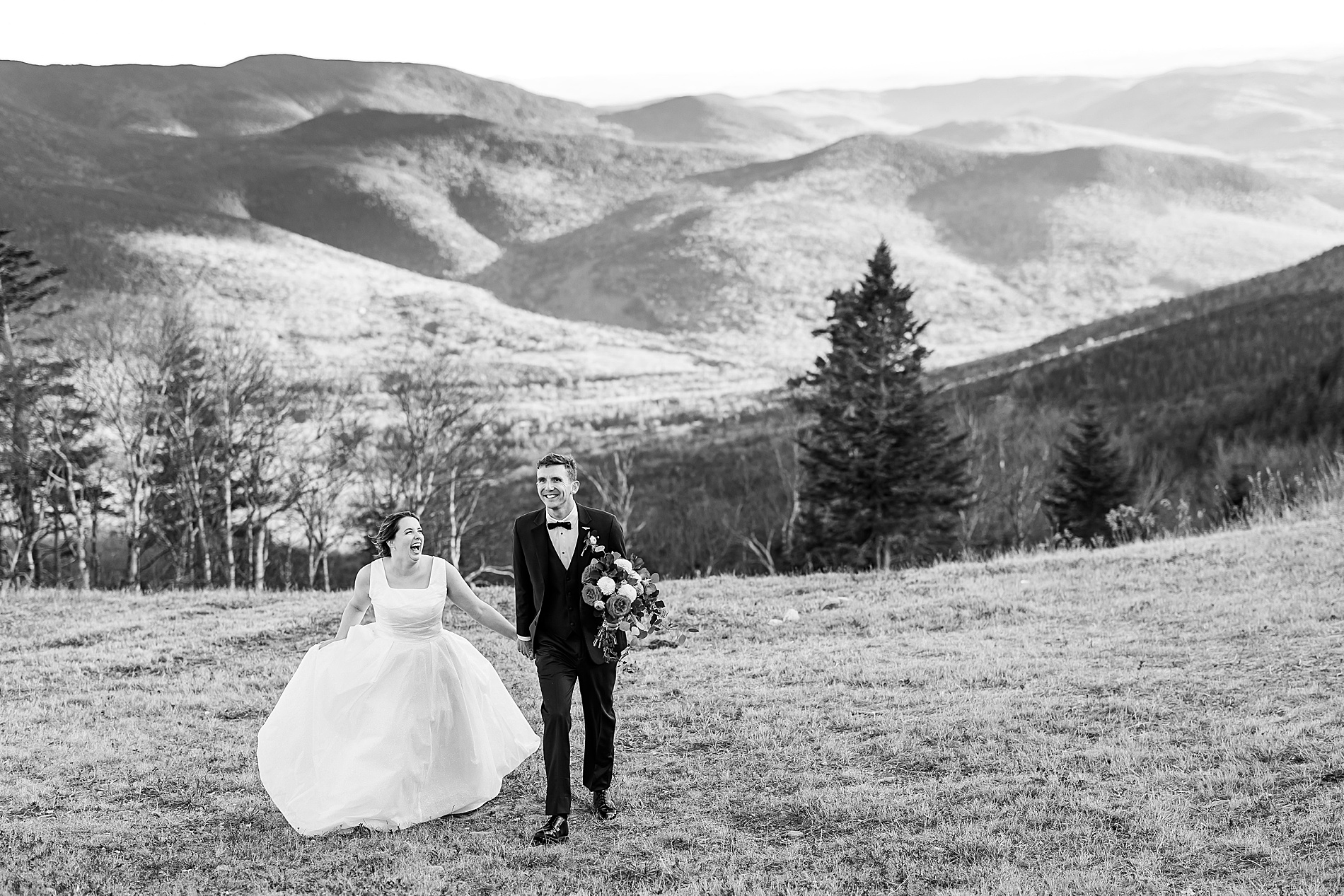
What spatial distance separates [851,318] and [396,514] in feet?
116

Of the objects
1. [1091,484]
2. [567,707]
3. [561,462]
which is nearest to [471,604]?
[567,707]

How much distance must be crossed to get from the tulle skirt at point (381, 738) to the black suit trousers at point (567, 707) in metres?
0.76

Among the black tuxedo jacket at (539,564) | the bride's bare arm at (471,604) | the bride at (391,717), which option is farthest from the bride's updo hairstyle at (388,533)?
the black tuxedo jacket at (539,564)

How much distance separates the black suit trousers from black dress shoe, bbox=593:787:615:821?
6cm

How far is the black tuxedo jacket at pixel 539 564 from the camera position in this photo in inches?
312

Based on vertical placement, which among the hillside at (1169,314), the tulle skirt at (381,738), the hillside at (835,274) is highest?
the hillside at (835,274)

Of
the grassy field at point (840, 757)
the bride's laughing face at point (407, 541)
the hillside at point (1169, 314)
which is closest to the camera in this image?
the grassy field at point (840, 757)

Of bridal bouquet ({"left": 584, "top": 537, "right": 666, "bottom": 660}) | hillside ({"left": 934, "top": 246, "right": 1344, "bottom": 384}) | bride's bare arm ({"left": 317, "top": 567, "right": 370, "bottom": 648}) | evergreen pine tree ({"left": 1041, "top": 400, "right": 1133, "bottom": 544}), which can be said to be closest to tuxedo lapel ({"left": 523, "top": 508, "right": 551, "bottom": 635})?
bridal bouquet ({"left": 584, "top": 537, "right": 666, "bottom": 660})

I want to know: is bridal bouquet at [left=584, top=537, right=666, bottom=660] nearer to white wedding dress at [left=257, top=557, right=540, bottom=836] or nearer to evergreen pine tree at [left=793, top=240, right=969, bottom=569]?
white wedding dress at [left=257, top=557, right=540, bottom=836]

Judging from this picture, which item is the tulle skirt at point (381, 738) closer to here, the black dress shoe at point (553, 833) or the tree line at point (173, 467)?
the black dress shoe at point (553, 833)

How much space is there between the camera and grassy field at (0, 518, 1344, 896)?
286 inches

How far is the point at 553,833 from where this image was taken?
25.8 feet

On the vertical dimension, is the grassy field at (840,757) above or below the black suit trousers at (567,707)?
below

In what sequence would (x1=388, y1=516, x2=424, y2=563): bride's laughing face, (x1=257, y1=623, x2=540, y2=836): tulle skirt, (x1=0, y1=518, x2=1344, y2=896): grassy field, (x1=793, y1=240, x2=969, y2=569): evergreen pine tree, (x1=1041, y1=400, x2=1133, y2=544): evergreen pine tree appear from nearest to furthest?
(x1=0, y1=518, x2=1344, y2=896): grassy field → (x1=257, y1=623, x2=540, y2=836): tulle skirt → (x1=388, y1=516, x2=424, y2=563): bride's laughing face → (x1=793, y1=240, x2=969, y2=569): evergreen pine tree → (x1=1041, y1=400, x2=1133, y2=544): evergreen pine tree
